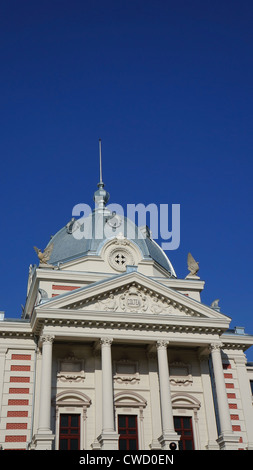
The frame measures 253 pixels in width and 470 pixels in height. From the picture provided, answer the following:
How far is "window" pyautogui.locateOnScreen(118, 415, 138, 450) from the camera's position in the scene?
101 ft

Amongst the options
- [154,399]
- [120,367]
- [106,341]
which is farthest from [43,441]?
[154,399]

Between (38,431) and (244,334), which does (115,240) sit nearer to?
(244,334)

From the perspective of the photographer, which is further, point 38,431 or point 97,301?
point 97,301

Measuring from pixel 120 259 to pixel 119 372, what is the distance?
932 centimetres

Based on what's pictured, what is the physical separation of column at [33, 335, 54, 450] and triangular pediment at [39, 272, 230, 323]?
9.48 feet

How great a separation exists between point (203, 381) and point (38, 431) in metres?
11.3

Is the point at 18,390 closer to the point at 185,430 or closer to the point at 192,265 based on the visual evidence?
the point at 185,430

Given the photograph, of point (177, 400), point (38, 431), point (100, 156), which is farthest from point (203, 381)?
point (100, 156)

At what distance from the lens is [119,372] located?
1289 inches

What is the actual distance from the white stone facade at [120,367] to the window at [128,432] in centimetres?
24

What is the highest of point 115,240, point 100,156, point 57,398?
point 100,156

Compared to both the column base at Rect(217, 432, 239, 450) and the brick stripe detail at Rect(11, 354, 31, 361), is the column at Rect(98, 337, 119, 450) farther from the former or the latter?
the column base at Rect(217, 432, 239, 450)

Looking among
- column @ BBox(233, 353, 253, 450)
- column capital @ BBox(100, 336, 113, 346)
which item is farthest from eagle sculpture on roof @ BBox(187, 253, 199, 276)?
column capital @ BBox(100, 336, 113, 346)
